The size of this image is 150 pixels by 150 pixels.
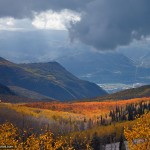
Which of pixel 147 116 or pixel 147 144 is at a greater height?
pixel 147 116


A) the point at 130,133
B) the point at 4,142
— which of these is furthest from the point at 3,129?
the point at 130,133

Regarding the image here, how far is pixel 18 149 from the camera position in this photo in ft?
157

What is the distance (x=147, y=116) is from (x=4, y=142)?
18915 millimetres

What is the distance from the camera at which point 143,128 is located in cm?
5084

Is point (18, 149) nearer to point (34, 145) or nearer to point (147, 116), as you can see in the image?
point (34, 145)

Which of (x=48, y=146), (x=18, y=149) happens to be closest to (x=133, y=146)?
(x=48, y=146)

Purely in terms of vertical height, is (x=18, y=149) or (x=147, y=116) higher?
(x=147, y=116)

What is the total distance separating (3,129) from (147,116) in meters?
18.7

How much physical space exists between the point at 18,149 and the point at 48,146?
398cm

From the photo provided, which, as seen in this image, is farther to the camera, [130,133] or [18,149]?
[130,133]

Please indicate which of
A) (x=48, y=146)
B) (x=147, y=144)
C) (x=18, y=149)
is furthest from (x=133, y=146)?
(x=18, y=149)

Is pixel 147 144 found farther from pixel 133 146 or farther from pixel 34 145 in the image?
pixel 34 145

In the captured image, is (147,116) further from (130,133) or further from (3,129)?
(3,129)

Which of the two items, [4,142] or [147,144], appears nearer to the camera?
[4,142]
